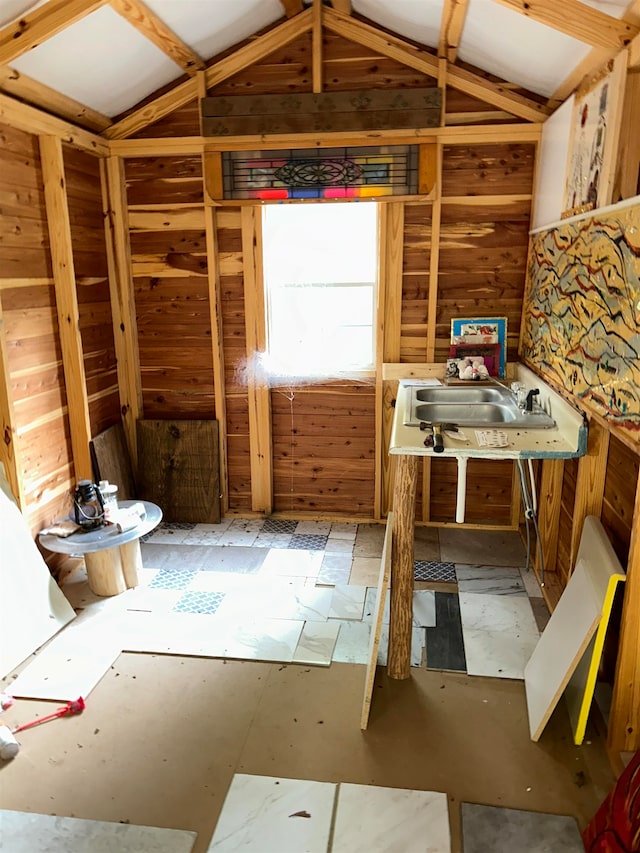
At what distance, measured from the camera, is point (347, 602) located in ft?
10.4

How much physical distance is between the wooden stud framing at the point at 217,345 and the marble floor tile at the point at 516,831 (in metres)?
2.65

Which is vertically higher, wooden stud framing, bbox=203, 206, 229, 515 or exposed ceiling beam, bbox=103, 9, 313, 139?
exposed ceiling beam, bbox=103, 9, 313, 139

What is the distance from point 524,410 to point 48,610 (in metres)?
2.47

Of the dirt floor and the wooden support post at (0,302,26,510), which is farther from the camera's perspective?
the wooden support post at (0,302,26,510)

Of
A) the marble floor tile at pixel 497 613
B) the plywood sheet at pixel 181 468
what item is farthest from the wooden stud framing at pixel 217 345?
the marble floor tile at pixel 497 613

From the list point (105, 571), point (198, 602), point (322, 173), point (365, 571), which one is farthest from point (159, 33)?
point (365, 571)

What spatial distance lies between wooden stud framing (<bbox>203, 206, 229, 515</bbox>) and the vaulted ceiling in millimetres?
763

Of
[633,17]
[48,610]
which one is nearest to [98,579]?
[48,610]

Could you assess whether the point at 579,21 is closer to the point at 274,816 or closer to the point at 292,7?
the point at 292,7

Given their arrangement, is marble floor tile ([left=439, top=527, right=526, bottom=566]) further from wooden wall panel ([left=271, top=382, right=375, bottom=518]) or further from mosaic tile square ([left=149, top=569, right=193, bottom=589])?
mosaic tile square ([left=149, top=569, right=193, bottom=589])

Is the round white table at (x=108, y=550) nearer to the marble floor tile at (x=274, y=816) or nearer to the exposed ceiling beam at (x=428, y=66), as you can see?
the marble floor tile at (x=274, y=816)

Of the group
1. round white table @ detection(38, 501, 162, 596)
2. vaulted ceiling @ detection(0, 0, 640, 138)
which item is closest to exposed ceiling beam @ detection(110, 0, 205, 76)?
vaulted ceiling @ detection(0, 0, 640, 138)

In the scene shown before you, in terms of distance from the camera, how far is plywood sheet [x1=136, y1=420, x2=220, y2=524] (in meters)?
4.11

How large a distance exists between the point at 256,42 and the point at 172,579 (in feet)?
10.2
